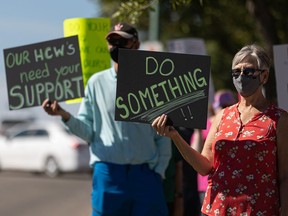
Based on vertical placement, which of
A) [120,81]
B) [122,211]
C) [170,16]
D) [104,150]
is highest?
[170,16]

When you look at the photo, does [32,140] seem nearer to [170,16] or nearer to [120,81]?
[170,16]

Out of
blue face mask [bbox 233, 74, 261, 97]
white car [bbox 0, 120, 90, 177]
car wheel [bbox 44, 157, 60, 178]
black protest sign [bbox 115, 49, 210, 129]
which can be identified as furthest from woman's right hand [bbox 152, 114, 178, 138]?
car wheel [bbox 44, 157, 60, 178]

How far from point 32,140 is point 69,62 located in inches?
635


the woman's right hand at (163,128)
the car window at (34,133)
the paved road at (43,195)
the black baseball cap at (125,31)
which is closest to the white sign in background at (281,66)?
the black baseball cap at (125,31)

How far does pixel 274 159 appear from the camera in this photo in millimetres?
4188

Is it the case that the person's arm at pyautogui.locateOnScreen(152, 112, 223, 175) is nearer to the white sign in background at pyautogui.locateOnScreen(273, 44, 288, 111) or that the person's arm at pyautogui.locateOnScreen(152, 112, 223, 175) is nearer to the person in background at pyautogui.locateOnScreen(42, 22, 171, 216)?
the person in background at pyautogui.locateOnScreen(42, 22, 171, 216)

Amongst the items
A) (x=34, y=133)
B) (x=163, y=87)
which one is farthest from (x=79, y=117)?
(x=34, y=133)

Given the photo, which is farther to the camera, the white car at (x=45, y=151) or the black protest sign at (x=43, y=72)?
the white car at (x=45, y=151)

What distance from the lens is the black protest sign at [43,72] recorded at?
5703mm

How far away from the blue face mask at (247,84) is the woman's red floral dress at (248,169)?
128mm

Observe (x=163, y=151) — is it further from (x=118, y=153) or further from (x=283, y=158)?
(x=283, y=158)

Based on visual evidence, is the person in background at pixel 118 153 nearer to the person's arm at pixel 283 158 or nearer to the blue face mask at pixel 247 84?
the blue face mask at pixel 247 84

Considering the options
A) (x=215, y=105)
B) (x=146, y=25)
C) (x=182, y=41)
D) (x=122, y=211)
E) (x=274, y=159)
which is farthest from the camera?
(x=146, y=25)

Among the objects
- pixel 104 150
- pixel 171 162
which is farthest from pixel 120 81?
pixel 171 162
